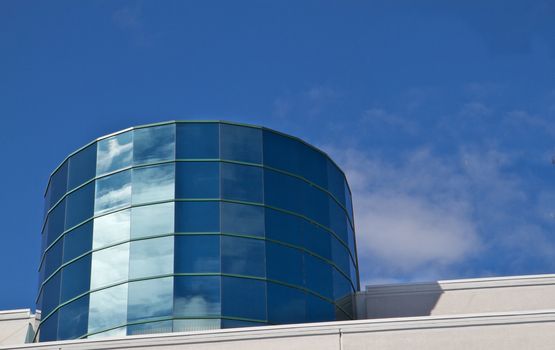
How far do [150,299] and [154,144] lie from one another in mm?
5386

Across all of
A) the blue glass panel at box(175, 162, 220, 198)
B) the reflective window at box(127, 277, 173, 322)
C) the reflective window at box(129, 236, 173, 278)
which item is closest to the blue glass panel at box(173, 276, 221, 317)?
the reflective window at box(127, 277, 173, 322)

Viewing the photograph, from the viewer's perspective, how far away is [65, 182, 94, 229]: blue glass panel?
45.9m

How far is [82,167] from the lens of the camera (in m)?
46.8

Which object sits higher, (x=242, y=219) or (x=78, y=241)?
(x=242, y=219)

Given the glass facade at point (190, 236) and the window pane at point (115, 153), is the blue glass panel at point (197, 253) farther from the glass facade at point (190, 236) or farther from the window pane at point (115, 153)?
the window pane at point (115, 153)

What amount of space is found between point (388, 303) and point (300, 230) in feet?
13.8

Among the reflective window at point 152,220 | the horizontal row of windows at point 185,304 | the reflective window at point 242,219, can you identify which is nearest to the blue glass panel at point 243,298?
the horizontal row of windows at point 185,304

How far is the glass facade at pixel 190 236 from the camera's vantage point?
43688 millimetres

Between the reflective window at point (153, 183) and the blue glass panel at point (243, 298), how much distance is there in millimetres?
3566

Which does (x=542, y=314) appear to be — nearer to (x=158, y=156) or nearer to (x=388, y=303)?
(x=388, y=303)

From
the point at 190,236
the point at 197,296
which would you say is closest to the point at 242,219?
the point at 190,236

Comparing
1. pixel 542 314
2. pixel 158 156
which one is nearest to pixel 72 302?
pixel 158 156

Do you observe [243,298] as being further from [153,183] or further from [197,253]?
[153,183]

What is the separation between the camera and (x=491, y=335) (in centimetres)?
4141
